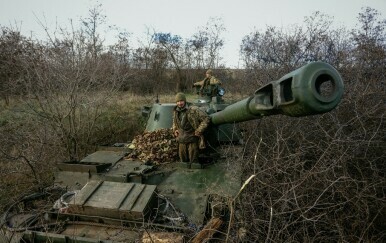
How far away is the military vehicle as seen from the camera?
299cm

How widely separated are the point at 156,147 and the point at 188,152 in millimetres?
605

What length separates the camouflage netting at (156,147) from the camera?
6218mm

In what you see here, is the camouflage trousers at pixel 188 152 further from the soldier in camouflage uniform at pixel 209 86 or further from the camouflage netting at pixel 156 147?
the soldier in camouflage uniform at pixel 209 86

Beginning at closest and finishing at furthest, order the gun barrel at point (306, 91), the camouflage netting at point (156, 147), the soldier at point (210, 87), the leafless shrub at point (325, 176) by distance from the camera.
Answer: the gun barrel at point (306, 91)
the leafless shrub at point (325, 176)
the camouflage netting at point (156, 147)
the soldier at point (210, 87)

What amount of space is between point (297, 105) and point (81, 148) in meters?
9.43

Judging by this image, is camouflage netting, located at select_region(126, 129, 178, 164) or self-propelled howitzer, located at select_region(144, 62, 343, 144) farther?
camouflage netting, located at select_region(126, 129, 178, 164)

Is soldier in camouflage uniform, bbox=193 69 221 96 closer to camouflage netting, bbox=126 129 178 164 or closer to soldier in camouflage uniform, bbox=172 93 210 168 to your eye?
camouflage netting, bbox=126 129 178 164

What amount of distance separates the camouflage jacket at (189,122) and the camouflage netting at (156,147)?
0.32 m

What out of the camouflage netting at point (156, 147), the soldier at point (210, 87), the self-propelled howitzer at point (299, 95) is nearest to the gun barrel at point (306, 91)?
the self-propelled howitzer at point (299, 95)

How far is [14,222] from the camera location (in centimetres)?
479

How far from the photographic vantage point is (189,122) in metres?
6.09

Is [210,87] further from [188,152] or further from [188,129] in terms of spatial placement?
[188,152]

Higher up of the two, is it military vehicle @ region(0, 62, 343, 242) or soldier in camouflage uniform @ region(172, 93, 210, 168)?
soldier in camouflage uniform @ region(172, 93, 210, 168)

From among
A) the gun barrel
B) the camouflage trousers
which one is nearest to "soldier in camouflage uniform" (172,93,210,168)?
the camouflage trousers
